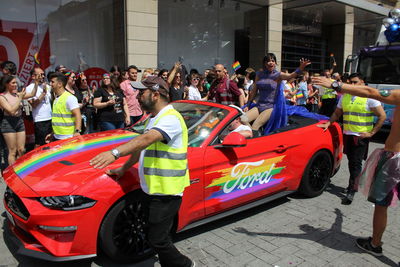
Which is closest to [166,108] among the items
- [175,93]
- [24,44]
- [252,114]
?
[252,114]

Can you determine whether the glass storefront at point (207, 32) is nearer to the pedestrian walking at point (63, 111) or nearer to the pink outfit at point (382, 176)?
the pedestrian walking at point (63, 111)

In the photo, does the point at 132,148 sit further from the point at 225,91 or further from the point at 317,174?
the point at 225,91

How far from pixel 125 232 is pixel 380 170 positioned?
2.60m

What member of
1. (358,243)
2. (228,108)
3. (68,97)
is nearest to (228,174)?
(228,108)

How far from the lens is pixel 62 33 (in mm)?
9703

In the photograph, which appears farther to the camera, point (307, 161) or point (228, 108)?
point (307, 161)

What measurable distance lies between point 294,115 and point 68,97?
3594 millimetres

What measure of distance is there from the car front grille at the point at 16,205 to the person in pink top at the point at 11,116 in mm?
2703

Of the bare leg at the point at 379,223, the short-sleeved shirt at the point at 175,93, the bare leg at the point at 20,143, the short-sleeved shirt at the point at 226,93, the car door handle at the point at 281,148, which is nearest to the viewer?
the bare leg at the point at 379,223

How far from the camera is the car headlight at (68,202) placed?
2.76 m

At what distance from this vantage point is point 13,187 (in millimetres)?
3049

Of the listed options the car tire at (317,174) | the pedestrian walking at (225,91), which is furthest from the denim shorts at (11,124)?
the car tire at (317,174)

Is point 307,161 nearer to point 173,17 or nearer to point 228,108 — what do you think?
point 228,108

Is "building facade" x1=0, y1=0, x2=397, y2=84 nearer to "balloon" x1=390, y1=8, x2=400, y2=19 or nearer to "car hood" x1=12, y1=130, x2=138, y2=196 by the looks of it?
"balloon" x1=390, y1=8, x2=400, y2=19
